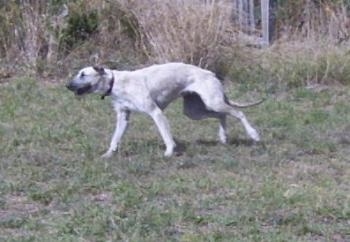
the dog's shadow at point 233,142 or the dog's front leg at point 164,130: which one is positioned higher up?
the dog's front leg at point 164,130

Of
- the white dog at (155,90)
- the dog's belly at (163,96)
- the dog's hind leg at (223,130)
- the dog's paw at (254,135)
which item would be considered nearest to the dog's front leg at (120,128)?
the white dog at (155,90)

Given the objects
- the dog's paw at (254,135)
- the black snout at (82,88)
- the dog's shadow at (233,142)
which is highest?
the black snout at (82,88)

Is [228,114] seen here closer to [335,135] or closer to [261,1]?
[335,135]

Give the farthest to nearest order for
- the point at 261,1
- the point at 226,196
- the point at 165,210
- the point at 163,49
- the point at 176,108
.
→ the point at 261,1, the point at 163,49, the point at 176,108, the point at 226,196, the point at 165,210

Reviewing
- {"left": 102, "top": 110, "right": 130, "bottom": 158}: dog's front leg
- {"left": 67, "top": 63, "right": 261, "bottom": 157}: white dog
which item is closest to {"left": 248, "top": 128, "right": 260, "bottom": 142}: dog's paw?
{"left": 67, "top": 63, "right": 261, "bottom": 157}: white dog

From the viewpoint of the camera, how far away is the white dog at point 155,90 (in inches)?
366

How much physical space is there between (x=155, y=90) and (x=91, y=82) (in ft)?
1.82

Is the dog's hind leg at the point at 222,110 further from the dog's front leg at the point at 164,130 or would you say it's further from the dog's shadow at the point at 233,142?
the dog's front leg at the point at 164,130

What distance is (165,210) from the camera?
23.7 ft

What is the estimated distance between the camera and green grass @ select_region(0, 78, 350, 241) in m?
6.86

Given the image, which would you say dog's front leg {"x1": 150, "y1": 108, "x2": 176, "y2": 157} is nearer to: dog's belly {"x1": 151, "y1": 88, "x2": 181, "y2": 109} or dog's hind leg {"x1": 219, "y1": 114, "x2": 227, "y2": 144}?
dog's belly {"x1": 151, "y1": 88, "x2": 181, "y2": 109}

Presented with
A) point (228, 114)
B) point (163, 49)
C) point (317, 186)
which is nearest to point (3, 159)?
point (228, 114)

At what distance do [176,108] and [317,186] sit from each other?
4.07 meters

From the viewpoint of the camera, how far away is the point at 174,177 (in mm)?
8359
